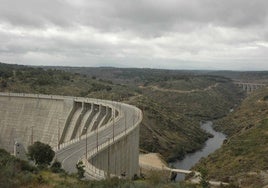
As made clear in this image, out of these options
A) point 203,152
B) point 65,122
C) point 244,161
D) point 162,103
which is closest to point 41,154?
point 244,161

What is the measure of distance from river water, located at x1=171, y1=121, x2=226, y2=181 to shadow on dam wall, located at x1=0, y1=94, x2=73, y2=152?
77.8ft

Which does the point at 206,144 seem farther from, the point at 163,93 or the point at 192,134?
the point at 163,93

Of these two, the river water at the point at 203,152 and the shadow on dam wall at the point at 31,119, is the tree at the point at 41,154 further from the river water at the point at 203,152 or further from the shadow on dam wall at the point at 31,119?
the river water at the point at 203,152

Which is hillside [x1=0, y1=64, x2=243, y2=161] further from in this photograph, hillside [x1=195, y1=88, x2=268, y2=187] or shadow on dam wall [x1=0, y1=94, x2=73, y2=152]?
shadow on dam wall [x1=0, y1=94, x2=73, y2=152]

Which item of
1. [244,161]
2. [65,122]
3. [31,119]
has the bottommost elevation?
[244,161]

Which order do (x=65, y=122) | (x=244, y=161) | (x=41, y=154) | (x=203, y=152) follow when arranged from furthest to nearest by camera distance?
(x=203, y=152) < (x=65, y=122) < (x=244, y=161) < (x=41, y=154)

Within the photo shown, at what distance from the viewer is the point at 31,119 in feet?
254

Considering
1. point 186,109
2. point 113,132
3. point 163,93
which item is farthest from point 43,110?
point 163,93

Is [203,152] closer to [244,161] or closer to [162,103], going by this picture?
[244,161]

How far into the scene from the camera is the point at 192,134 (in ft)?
344

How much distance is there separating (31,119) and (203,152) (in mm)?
38997

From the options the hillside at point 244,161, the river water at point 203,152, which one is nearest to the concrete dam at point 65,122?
the hillside at point 244,161

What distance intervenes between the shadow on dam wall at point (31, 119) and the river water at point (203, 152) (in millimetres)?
23705

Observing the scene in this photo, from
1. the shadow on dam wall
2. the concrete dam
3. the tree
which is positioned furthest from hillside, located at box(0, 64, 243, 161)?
the tree
